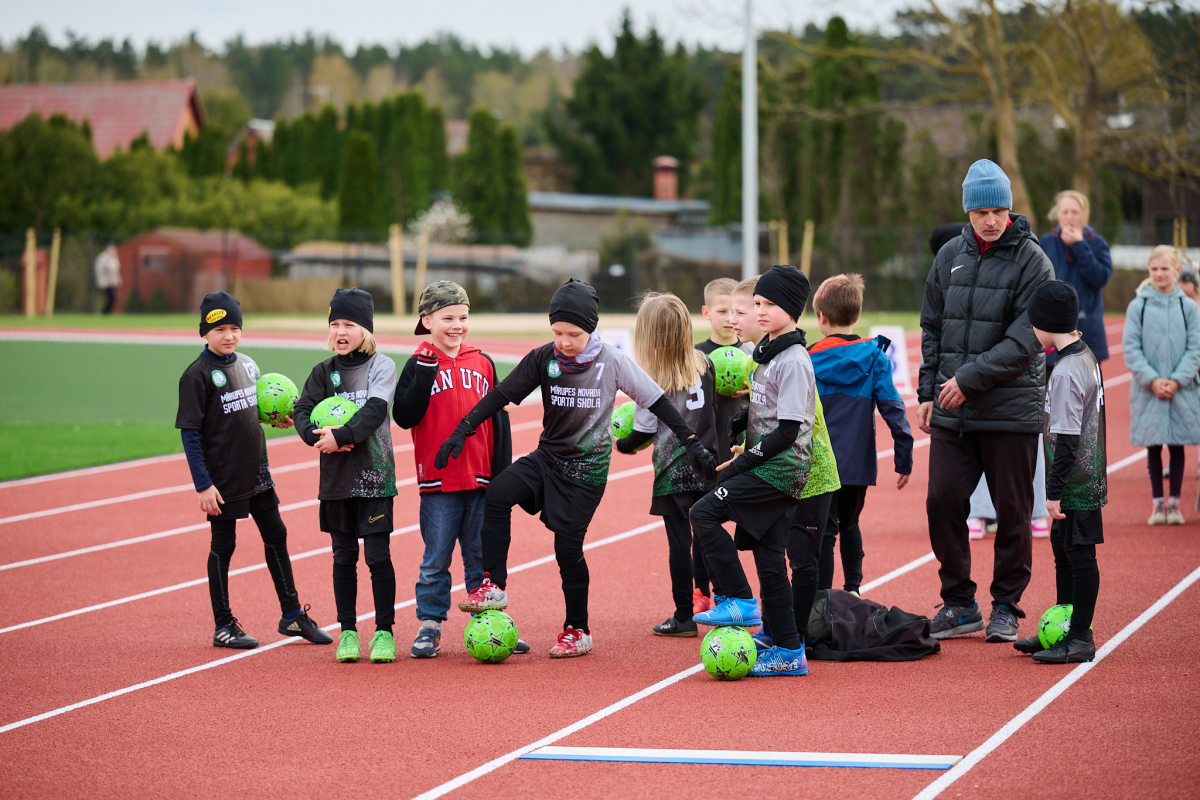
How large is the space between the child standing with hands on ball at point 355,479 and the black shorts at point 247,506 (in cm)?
55

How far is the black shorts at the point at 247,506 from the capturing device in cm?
636

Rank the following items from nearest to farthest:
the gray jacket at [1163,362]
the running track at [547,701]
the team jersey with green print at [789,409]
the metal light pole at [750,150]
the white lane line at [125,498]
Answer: the running track at [547,701]
the team jersey with green print at [789,409]
the gray jacket at [1163,362]
the white lane line at [125,498]
the metal light pole at [750,150]

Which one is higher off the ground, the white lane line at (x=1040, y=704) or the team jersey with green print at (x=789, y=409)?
the team jersey with green print at (x=789, y=409)

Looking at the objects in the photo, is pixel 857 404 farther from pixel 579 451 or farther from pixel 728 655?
pixel 728 655

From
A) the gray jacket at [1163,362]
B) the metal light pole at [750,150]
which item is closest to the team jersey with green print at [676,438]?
the gray jacket at [1163,362]

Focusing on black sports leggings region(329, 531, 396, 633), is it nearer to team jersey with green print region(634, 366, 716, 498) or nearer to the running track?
the running track

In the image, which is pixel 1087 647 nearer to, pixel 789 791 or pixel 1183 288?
pixel 789 791

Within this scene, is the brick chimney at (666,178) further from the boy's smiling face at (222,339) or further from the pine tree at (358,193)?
the boy's smiling face at (222,339)

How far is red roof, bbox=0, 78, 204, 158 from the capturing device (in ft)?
205

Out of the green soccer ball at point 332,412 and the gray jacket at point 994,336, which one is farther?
the green soccer ball at point 332,412

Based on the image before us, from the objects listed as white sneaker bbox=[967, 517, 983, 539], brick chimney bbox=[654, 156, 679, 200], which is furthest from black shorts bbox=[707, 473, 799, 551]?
brick chimney bbox=[654, 156, 679, 200]

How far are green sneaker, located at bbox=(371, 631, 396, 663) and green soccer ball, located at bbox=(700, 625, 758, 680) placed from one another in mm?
1546

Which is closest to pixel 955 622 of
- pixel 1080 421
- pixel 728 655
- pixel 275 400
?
pixel 1080 421

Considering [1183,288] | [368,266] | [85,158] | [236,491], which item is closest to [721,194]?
[368,266]
